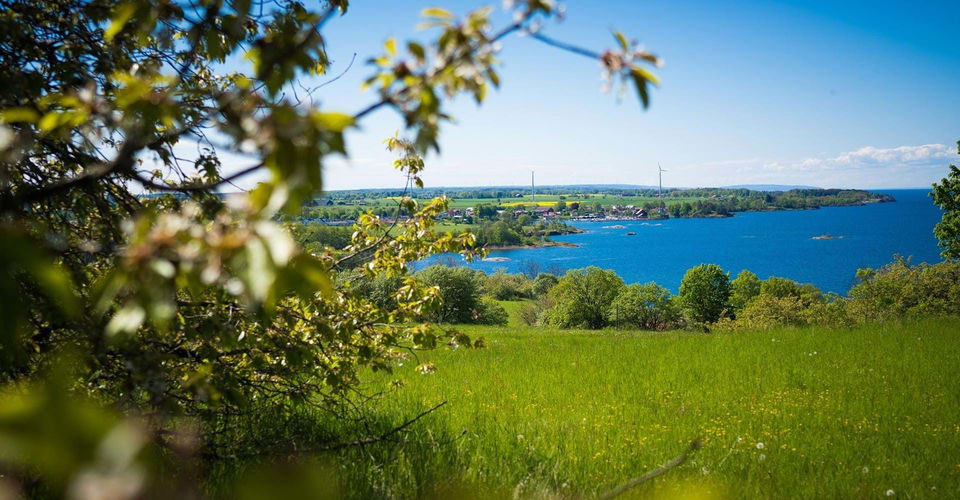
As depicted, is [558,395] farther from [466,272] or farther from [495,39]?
[466,272]

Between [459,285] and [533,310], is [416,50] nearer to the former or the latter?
[459,285]

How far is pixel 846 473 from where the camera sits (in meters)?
4.72

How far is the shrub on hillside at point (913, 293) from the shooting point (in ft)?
50.4

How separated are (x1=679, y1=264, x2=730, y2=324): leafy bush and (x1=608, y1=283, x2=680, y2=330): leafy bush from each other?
9.51 meters

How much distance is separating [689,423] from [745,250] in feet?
464

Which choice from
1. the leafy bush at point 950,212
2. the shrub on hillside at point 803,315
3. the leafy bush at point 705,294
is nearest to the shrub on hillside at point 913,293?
the shrub on hillside at point 803,315

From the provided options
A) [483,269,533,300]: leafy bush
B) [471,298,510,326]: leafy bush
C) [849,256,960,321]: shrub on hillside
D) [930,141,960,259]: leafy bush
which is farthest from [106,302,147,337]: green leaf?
[483,269,533,300]: leafy bush

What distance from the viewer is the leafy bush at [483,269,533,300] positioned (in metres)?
77.1

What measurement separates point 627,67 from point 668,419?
6.08 meters

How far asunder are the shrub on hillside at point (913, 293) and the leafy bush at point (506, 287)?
58401mm

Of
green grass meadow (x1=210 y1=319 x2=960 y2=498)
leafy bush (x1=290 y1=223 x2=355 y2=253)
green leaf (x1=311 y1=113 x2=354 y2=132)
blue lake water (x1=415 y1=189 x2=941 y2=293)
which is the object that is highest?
green leaf (x1=311 y1=113 x2=354 y2=132)

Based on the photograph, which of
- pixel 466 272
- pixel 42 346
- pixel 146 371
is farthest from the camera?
pixel 466 272

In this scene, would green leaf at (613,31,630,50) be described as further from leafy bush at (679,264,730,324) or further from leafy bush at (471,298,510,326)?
leafy bush at (679,264,730,324)

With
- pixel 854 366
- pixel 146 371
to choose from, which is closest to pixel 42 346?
pixel 146 371
